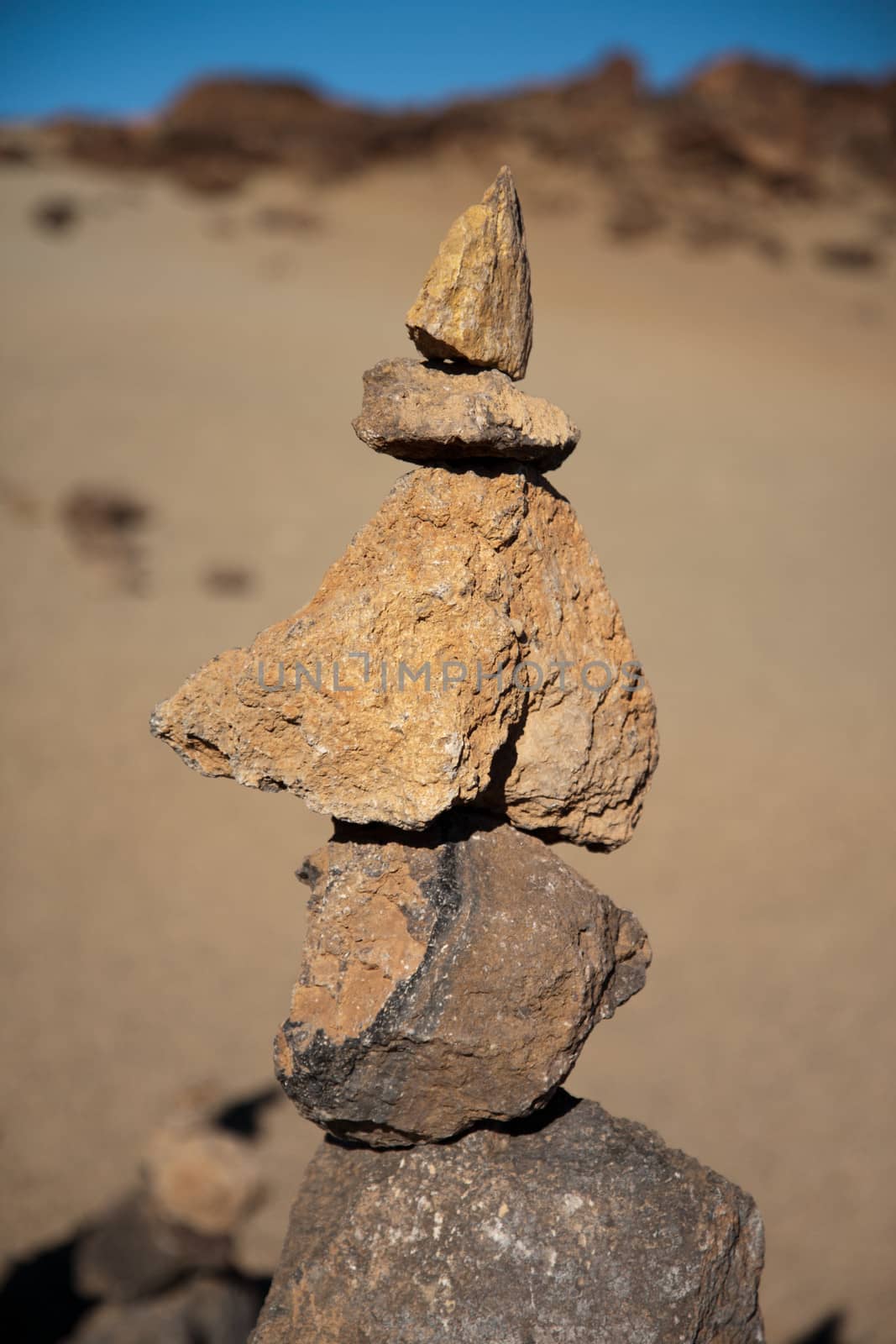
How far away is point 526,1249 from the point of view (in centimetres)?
322

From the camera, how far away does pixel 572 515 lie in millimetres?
3666

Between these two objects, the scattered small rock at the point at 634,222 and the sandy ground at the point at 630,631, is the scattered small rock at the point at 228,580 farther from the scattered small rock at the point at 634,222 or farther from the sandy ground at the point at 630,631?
the scattered small rock at the point at 634,222

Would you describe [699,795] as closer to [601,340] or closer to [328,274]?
[601,340]

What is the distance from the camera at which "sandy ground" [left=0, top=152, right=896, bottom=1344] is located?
24.8ft

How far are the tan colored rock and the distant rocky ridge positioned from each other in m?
20.4

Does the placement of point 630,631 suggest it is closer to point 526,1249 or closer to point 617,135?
point 526,1249

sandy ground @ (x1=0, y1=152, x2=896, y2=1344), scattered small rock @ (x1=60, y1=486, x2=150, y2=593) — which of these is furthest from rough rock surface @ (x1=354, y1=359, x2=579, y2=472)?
scattered small rock @ (x1=60, y1=486, x2=150, y2=593)

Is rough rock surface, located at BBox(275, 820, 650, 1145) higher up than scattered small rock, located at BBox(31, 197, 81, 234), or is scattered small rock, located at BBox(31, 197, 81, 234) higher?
scattered small rock, located at BBox(31, 197, 81, 234)

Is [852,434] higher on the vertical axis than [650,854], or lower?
higher

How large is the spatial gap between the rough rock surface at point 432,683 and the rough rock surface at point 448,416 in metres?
0.13

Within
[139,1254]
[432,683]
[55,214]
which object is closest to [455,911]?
[432,683]

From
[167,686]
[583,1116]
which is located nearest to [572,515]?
[583,1116]

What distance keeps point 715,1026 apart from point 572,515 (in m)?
5.88

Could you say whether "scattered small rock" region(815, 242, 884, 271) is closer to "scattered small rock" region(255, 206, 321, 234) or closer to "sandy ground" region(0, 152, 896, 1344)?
"sandy ground" region(0, 152, 896, 1344)
